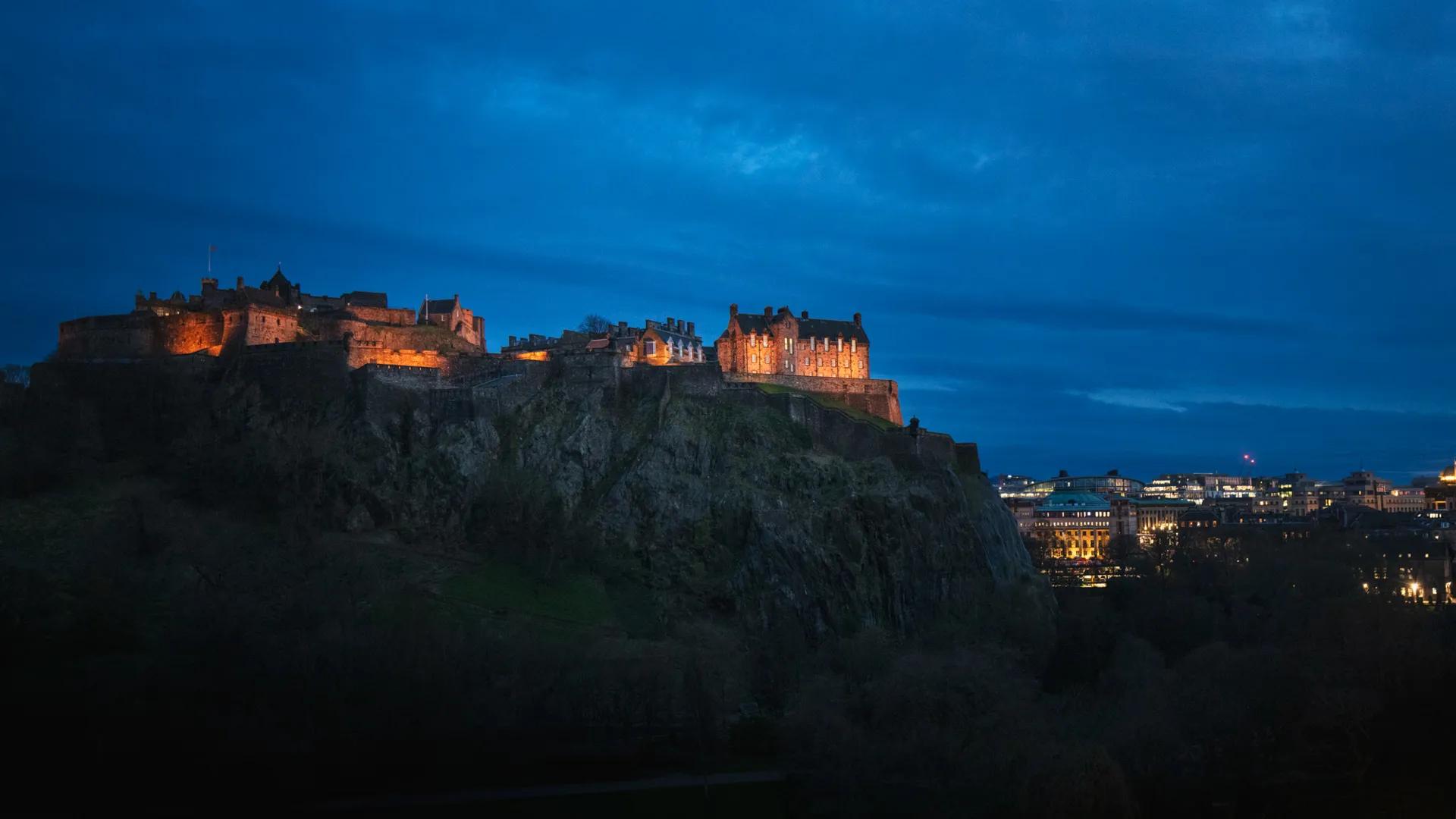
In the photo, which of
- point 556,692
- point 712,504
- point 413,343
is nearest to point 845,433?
point 712,504

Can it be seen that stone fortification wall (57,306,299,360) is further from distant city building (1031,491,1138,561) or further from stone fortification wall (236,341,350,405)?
distant city building (1031,491,1138,561)

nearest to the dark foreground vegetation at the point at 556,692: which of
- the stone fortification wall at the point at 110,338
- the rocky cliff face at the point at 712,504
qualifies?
the rocky cliff face at the point at 712,504

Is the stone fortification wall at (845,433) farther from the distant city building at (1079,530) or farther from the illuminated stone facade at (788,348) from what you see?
the distant city building at (1079,530)

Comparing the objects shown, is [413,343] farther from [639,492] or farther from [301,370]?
[639,492]

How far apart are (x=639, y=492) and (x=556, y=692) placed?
27.5 meters

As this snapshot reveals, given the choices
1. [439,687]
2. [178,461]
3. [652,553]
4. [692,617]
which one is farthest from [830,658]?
[178,461]

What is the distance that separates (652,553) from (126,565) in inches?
1337

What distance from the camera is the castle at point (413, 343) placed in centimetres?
9538

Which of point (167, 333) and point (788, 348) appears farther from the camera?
point (788, 348)

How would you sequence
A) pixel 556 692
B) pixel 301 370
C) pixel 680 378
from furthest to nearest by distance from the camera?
1. pixel 680 378
2. pixel 301 370
3. pixel 556 692

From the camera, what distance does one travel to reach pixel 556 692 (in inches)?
2589

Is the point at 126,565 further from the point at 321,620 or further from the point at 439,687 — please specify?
the point at 439,687

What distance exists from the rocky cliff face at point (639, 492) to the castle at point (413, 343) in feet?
11.0

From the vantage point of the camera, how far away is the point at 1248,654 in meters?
65.6
